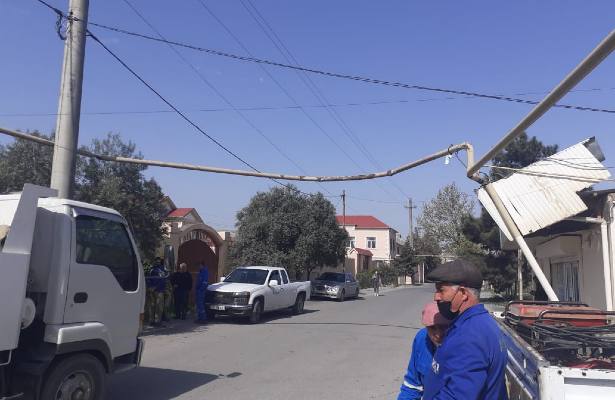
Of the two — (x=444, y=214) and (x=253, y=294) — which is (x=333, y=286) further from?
(x=444, y=214)

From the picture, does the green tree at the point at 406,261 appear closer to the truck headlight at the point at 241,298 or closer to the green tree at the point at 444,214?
the green tree at the point at 444,214

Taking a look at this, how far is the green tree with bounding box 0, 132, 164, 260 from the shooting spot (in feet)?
43.0

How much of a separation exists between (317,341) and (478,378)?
35.5ft

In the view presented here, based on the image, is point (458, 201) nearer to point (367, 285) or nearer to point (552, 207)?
point (367, 285)

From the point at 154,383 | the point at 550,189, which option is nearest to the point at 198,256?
the point at 550,189

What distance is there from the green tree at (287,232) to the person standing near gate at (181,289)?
36.1ft

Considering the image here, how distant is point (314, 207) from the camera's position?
98.4 feet

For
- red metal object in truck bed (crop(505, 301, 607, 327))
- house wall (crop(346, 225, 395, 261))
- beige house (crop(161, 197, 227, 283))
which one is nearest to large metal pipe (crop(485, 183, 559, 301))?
red metal object in truck bed (crop(505, 301, 607, 327))

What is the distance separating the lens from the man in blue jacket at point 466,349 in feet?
8.35

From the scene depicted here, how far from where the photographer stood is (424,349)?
338 cm

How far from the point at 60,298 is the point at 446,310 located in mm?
4078

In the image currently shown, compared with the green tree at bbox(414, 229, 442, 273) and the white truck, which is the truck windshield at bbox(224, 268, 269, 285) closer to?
the white truck

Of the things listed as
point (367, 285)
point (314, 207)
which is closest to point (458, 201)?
point (367, 285)

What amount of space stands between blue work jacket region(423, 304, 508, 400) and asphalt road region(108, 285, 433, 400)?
5.21m
